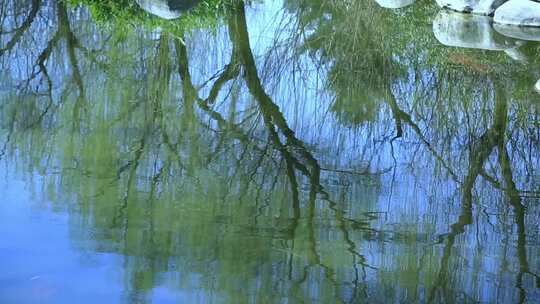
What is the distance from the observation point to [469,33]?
10.2 m

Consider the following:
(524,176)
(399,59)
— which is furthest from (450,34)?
(524,176)

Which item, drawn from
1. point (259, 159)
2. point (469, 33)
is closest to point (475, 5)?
point (469, 33)

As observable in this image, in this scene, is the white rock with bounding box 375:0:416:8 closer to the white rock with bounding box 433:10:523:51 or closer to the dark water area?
the white rock with bounding box 433:10:523:51

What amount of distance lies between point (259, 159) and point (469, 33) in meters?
5.03

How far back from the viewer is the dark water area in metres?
4.35

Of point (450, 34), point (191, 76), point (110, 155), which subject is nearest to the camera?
point (110, 155)

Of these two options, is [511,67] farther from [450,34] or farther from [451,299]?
[451,299]

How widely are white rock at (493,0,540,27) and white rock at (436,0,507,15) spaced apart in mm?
382

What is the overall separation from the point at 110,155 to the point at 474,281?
262 cm

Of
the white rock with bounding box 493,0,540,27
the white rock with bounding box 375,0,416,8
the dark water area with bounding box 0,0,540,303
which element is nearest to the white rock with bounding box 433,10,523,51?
the dark water area with bounding box 0,0,540,303

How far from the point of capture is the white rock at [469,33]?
965cm

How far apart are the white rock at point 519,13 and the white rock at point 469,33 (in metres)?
0.19

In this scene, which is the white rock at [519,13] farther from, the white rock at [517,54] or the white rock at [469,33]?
the white rock at [517,54]

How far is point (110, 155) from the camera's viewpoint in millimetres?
5816
